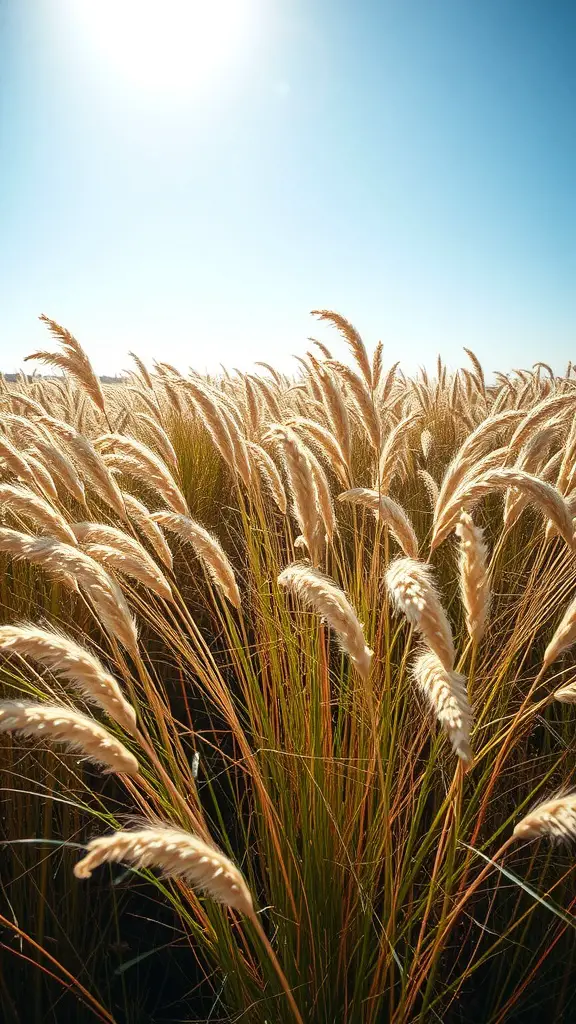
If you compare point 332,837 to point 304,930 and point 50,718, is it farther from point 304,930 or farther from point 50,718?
point 50,718

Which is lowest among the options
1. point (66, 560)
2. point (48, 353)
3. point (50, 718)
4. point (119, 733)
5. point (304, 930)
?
point (304, 930)

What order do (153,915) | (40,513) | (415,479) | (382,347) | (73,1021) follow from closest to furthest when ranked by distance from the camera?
Answer: 1. (40,513)
2. (73,1021)
3. (153,915)
4. (382,347)
5. (415,479)

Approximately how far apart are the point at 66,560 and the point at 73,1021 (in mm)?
1377

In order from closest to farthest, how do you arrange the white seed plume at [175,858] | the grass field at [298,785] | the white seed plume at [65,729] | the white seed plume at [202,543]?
the white seed plume at [175,858] < the white seed plume at [65,729] < the grass field at [298,785] < the white seed plume at [202,543]

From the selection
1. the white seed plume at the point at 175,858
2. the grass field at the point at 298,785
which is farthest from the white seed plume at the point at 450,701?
the white seed plume at the point at 175,858

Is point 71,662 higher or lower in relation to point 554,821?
higher

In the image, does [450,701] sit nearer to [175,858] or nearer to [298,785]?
[175,858]

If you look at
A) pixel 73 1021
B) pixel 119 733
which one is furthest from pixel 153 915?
pixel 119 733

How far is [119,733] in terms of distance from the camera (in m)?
1.49

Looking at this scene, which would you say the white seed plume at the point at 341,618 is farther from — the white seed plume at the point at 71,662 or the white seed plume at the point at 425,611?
the white seed plume at the point at 71,662

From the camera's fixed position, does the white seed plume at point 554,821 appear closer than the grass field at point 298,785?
Yes

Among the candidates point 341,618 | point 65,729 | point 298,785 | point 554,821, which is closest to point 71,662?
point 65,729

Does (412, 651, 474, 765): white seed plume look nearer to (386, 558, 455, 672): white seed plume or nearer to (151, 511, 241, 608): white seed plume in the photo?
(386, 558, 455, 672): white seed plume

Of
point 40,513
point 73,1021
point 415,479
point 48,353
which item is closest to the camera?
point 40,513
